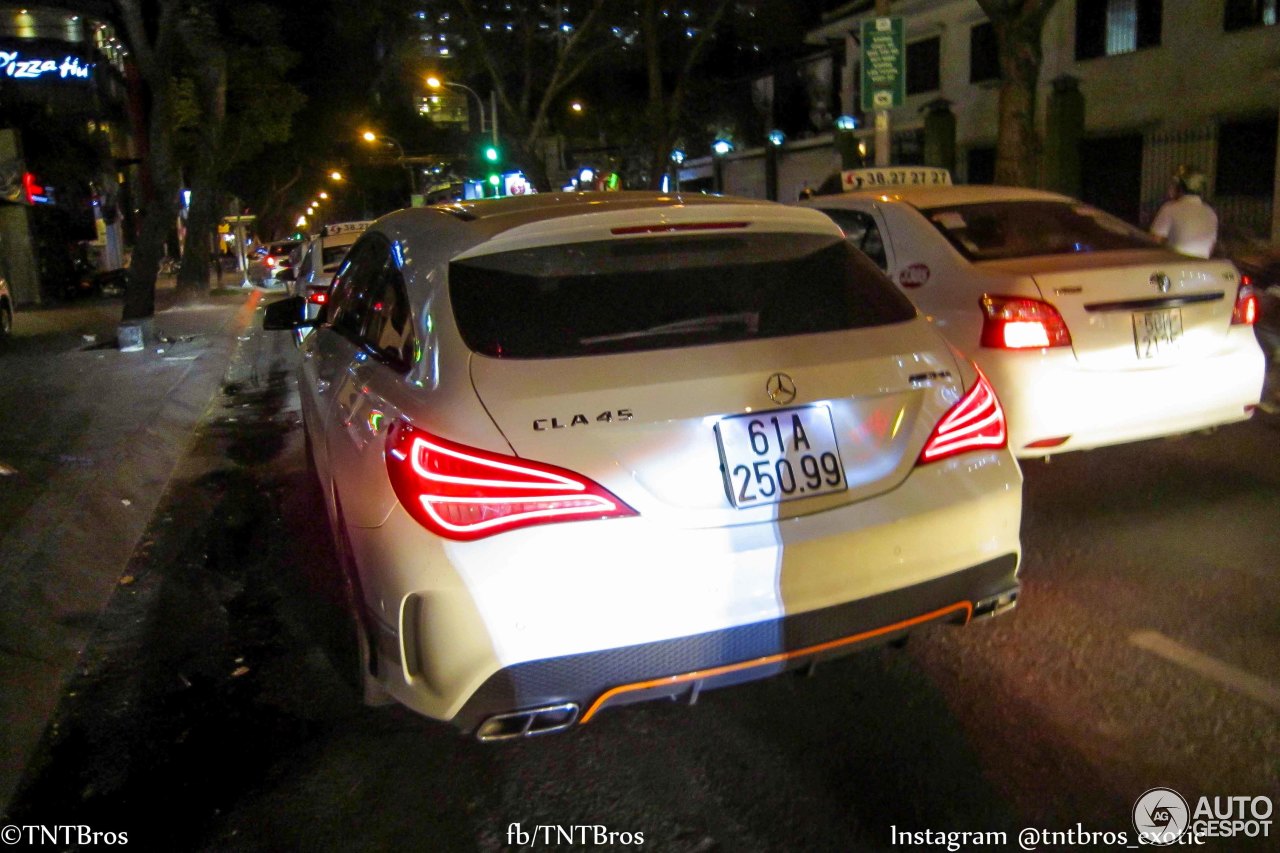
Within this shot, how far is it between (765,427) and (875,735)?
3.90 feet

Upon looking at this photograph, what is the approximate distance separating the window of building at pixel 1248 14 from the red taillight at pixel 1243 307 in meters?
16.5

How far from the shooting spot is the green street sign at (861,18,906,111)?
47.8ft

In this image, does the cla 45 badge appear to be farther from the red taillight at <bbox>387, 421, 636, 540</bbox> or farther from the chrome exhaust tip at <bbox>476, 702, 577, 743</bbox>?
the chrome exhaust tip at <bbox>476, 702, 577, 743</bbox>

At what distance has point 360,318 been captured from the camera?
15.4 feet

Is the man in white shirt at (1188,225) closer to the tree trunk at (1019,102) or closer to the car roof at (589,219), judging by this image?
the tree trunk at (1019,102)

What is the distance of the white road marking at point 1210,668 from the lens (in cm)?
381

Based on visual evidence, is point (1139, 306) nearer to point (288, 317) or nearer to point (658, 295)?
point (658, 295)

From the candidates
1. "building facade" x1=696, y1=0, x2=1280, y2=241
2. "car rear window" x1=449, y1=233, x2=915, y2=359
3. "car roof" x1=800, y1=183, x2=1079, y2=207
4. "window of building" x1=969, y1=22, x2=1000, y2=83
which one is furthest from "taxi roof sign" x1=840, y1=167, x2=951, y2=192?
"window of building" x1=969, y1=22, x2=1000, y2=83

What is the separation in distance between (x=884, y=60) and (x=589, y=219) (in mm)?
12163

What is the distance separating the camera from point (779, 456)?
3.21 m

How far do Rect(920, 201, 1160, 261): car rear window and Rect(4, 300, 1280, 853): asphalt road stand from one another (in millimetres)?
1819

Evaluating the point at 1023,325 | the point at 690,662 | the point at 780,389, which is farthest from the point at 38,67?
the point at 690,662

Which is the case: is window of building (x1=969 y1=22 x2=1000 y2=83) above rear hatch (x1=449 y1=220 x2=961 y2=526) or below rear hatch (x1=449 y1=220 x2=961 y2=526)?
above

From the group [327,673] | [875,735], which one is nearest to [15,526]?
[327,673]
